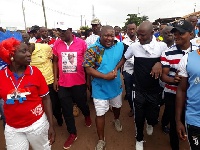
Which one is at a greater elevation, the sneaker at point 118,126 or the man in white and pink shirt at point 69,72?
the man in white and pink shirt at point 69,72

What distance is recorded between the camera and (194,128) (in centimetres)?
217

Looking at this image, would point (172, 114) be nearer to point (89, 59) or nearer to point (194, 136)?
point (194, 136)

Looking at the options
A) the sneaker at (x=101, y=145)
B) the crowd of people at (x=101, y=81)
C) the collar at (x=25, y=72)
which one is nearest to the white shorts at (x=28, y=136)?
the crowd of people at (x=101, y=81)

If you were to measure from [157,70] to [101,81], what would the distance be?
0.94m

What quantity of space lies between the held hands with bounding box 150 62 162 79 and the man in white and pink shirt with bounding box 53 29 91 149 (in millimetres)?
1357

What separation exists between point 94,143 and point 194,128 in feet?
6.75

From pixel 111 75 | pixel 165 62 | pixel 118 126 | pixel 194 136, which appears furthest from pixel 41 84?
pixel 118 126

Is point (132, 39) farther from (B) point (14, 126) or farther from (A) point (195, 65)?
(B) point (14, 126)

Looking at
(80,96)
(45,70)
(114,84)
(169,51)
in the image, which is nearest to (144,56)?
(169,51)

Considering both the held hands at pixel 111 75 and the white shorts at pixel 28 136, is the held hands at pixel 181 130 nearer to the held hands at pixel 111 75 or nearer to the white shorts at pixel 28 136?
the held hands at pixel 111 75

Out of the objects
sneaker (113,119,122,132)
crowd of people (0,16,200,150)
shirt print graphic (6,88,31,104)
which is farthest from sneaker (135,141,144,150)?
shirt print graphic (6,88,31,104)

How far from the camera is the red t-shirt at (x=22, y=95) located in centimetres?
221

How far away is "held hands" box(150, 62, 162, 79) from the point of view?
2.91m

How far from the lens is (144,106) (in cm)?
338
